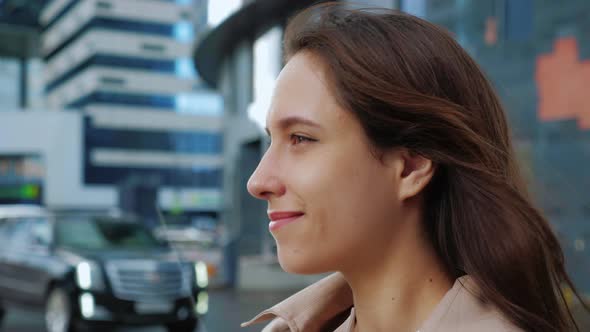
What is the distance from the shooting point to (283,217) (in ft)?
4.79

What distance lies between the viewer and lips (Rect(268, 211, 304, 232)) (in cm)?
145

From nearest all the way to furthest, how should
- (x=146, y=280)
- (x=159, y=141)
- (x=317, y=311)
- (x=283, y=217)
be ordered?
(x=283, y=217) < (x=317, y=311) < (x=146, y=280) < (x=159, y=141)

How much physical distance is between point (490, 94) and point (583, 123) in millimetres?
8198

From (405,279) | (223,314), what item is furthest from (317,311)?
(223,314)

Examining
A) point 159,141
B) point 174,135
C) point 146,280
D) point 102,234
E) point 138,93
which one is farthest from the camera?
point 174,135

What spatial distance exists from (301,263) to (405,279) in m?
0.22

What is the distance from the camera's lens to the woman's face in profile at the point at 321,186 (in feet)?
4.68

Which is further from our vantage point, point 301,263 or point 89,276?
point 89,276

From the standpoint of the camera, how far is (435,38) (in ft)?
4.75

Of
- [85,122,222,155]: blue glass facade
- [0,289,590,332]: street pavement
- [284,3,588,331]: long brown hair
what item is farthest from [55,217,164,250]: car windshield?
[85,122,222,155]: blue glass facade

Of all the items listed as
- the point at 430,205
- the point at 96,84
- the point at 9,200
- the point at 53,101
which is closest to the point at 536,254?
the point at 430,205

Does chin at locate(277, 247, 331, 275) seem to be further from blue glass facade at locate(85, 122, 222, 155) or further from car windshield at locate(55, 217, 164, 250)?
blue glass facade at locate(85, 122, 222, 155)

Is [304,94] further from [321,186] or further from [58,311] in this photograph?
[58,311]

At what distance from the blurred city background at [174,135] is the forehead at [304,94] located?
0.39 metres
